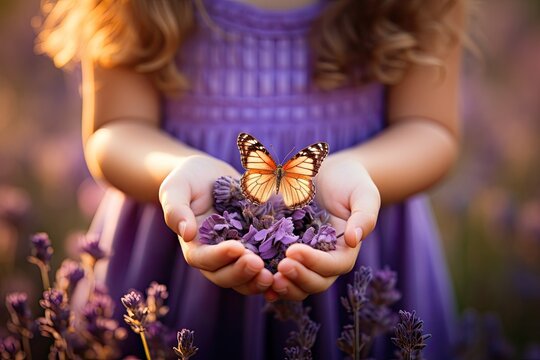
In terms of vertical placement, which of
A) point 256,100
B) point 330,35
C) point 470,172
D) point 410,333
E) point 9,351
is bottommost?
point 9,351

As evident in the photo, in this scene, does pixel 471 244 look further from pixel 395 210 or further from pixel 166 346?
pixel 166 346

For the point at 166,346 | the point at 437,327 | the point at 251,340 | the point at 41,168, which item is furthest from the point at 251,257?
the point at 41,168

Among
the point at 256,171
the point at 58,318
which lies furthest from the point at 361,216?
the point at 58,318

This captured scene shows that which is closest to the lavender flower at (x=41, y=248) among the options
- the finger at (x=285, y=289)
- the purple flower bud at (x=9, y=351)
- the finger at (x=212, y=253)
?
the purple flower bud at (x=9, y=351)

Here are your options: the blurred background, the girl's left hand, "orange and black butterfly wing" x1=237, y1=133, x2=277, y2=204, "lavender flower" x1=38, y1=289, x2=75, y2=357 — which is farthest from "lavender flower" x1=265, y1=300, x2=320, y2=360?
the blurred background

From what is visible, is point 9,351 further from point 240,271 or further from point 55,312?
point 240,271

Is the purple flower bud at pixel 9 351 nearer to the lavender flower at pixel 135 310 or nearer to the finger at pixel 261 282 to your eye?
the lavender flower at pixel 135 310
